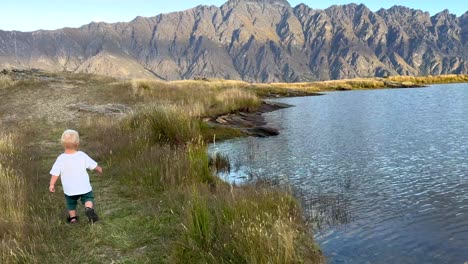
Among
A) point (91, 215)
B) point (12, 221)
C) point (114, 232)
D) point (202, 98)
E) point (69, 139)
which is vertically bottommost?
point (114, 232)

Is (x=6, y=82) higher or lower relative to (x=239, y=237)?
higher

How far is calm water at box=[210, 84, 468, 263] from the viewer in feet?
25.4

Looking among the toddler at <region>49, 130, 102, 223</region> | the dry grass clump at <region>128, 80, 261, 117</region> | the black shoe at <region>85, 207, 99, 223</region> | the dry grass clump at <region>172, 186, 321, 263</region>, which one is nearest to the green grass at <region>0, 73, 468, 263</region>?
the dry grass clump at <region>172, 186, 321, 263</region>

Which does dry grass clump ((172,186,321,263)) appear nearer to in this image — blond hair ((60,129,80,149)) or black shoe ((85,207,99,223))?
black shoe ((85,207,99,223))

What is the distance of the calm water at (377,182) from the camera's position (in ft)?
25.4

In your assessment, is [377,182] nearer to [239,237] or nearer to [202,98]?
[239,237]

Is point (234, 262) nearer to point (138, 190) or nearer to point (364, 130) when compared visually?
point (138, 190)

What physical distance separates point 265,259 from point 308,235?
2.55m

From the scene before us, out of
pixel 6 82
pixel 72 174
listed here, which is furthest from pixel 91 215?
pixel 6 82

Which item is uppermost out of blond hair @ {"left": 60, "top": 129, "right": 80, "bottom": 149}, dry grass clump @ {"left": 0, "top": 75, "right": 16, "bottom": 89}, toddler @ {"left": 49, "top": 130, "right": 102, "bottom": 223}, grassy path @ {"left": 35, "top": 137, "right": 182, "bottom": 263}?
dry grass clump @ {"left": 0, "top": 75, "right": 16, "bottom": 89}

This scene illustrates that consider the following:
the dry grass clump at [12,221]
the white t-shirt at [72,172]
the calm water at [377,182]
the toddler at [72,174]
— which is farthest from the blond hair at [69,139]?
the calm water at [377,182]

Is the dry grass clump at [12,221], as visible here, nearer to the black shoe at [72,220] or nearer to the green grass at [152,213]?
the green grass at [152,213]

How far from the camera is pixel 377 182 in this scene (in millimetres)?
12289

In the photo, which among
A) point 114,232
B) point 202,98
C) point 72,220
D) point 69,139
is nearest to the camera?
point 114,232
